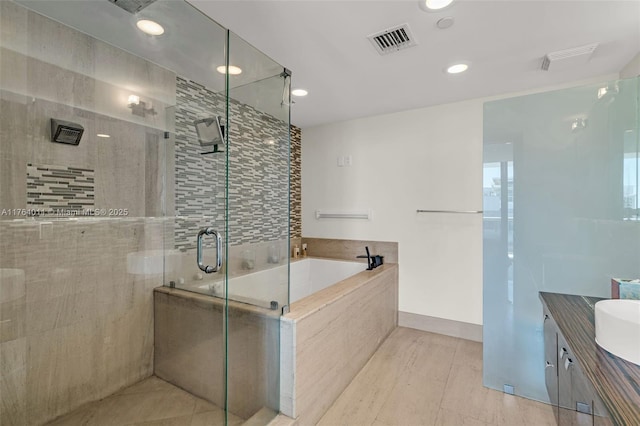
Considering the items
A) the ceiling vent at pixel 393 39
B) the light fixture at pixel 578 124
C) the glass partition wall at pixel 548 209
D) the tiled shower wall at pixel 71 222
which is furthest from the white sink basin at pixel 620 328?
the tiled shower wall at pixel 71 222

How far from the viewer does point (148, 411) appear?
171 cm

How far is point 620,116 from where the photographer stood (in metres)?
1.75

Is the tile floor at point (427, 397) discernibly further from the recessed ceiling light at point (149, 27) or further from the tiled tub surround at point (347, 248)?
the recessed ceiling light at point (149, 27)

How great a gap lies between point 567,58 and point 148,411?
3.47m

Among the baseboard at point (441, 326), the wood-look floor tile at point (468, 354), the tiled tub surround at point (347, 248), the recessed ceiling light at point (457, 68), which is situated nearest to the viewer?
the recessed ceiling light at point (457, 68)

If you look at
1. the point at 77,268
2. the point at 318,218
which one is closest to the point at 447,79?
the point at 318,218

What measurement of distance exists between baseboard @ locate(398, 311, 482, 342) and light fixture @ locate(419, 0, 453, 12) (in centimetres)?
260

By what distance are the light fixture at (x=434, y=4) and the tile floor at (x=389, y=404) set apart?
229cm

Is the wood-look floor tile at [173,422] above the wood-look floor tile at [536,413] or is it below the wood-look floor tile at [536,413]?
above

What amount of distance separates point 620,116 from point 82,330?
3.43m

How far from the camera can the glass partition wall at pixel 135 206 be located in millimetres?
1482

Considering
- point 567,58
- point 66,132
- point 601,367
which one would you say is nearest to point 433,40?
point 567,58

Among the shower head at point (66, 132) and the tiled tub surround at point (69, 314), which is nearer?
the tiled tub surround at point (69, 314)

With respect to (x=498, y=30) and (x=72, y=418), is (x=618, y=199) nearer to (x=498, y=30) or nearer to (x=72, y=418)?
(x=498, y=30)
